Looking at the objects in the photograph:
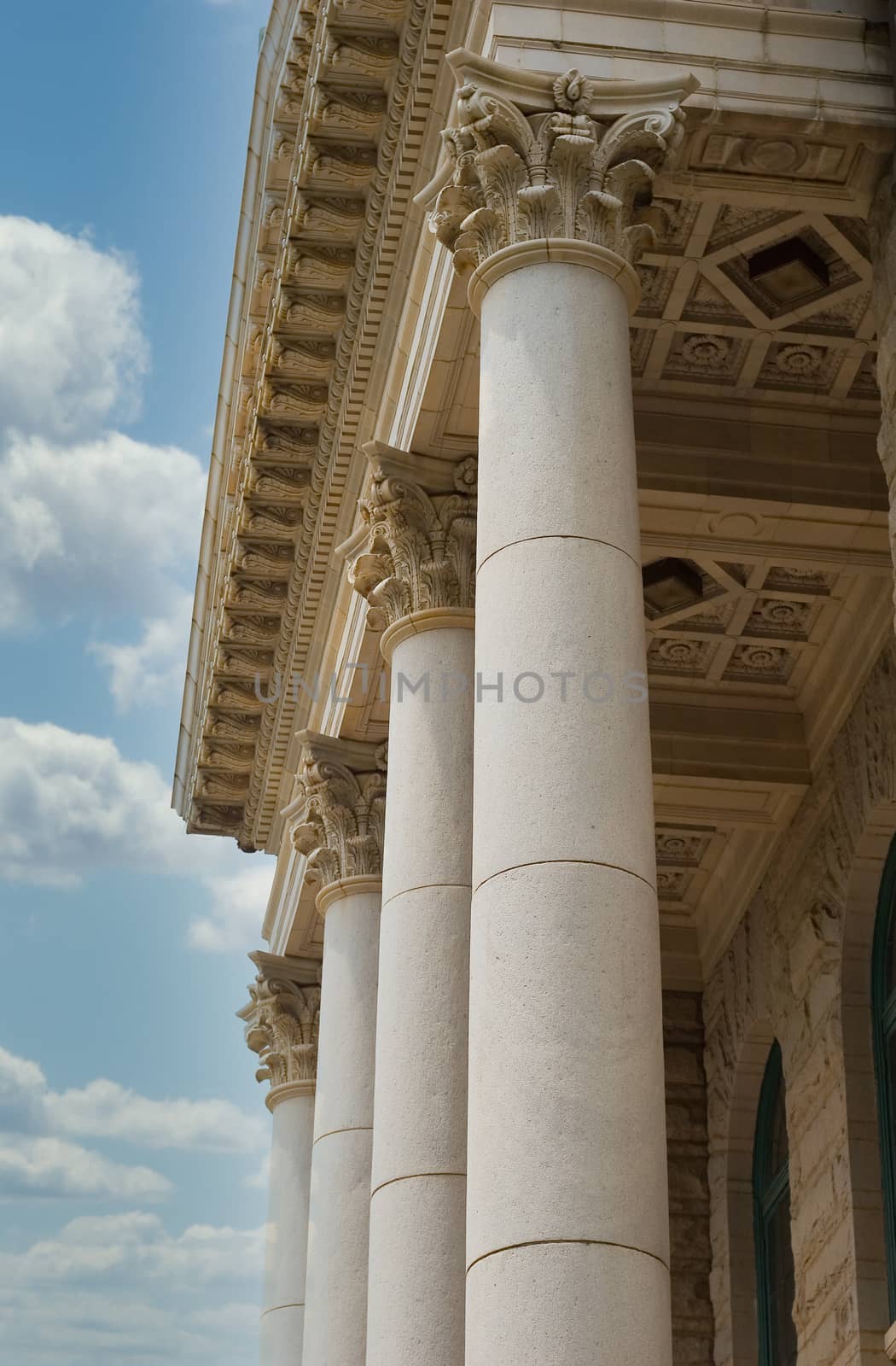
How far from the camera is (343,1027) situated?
2212cm

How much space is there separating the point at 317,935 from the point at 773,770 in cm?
772

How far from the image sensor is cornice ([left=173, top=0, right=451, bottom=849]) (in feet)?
62.0

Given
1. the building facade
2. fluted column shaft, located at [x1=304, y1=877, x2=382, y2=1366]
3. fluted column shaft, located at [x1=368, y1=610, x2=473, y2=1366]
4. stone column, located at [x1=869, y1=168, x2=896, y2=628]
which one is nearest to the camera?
the building facade

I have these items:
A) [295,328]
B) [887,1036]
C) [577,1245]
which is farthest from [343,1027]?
[577,1245]

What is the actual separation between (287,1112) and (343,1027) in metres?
7.34

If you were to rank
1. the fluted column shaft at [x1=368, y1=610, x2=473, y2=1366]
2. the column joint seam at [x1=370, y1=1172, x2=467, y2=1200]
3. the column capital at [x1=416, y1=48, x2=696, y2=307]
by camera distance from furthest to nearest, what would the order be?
1. the column joint seam at [x1=370, y1=1172, x2=467, y2=1200]
2. the fluted column shaft at [x1=368, y1=610, x2=473, y2=1366]
3. the column capital at [x1=416, y1=48, x2=696, y2=307]

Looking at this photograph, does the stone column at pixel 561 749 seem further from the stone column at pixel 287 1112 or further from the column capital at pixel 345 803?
the stone column at pixel 287 1112

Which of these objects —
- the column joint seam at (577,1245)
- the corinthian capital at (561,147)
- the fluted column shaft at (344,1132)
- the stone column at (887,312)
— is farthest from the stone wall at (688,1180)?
the column joint seam at (577,1245)

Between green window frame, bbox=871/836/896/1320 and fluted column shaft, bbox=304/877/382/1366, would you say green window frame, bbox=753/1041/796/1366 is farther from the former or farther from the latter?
fluted column shaft, bbox=304/877/382/1366

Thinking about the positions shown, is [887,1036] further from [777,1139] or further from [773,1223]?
[773,1223]

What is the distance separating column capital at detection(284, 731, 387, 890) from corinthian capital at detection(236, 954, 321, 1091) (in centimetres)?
615

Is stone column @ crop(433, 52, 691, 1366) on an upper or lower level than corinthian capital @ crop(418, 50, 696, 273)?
lower

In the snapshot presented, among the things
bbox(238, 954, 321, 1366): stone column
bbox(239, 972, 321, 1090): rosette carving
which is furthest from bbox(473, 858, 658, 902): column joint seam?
bbox(239, 972, 321, 1090): rosette carving

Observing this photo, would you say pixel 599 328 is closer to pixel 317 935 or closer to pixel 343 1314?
pixel 343 1314
